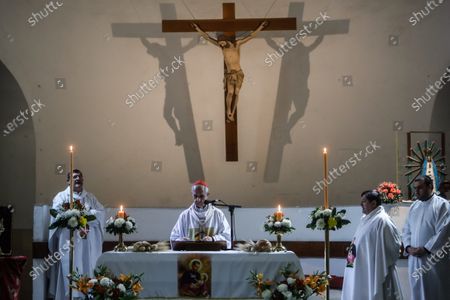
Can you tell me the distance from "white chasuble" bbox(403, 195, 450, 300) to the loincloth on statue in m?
3.46

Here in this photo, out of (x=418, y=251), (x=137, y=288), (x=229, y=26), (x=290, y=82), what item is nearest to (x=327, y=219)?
(x=418, y=251)

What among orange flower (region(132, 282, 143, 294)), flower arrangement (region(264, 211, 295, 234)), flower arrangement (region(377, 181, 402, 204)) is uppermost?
flower arrangement (region(377, 181, 402, 204))

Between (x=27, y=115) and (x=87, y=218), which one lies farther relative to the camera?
(x=27, y=115)

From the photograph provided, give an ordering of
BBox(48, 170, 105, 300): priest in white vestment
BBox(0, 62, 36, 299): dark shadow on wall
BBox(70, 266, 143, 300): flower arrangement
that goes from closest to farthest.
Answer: BBox(70, 266, 143, 300): flower arrangement
BBox(48, 170, 105, 300): priest in white vestment
BBox(0, 62, 36, 299): dark shadow on wall

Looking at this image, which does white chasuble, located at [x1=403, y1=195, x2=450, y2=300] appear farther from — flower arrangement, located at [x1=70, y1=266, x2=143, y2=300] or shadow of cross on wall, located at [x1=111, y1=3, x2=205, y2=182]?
shadow of cross on wall, located at [x1=111, y1=3, x2=205, y2=182]

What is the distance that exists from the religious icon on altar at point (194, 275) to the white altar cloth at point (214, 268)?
0.04 metres

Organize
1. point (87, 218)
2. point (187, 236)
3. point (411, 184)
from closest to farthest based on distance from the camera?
point (87, 218) < point (187, 236) < point (411, 184)

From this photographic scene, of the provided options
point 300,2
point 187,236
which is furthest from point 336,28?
point 187,236

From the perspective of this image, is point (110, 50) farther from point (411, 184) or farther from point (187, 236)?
point (411, 184)

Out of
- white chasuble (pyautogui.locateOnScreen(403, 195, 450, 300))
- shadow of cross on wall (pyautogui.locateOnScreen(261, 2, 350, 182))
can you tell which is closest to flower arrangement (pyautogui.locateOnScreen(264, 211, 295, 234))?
white chasuble (pyautogui.locateOnScreen(403, 195, 450, 300))

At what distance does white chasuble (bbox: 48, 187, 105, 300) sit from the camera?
10867 millimetres

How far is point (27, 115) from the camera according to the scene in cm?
1257

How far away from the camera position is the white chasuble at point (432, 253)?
8.98 metres

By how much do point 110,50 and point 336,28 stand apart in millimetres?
3591
